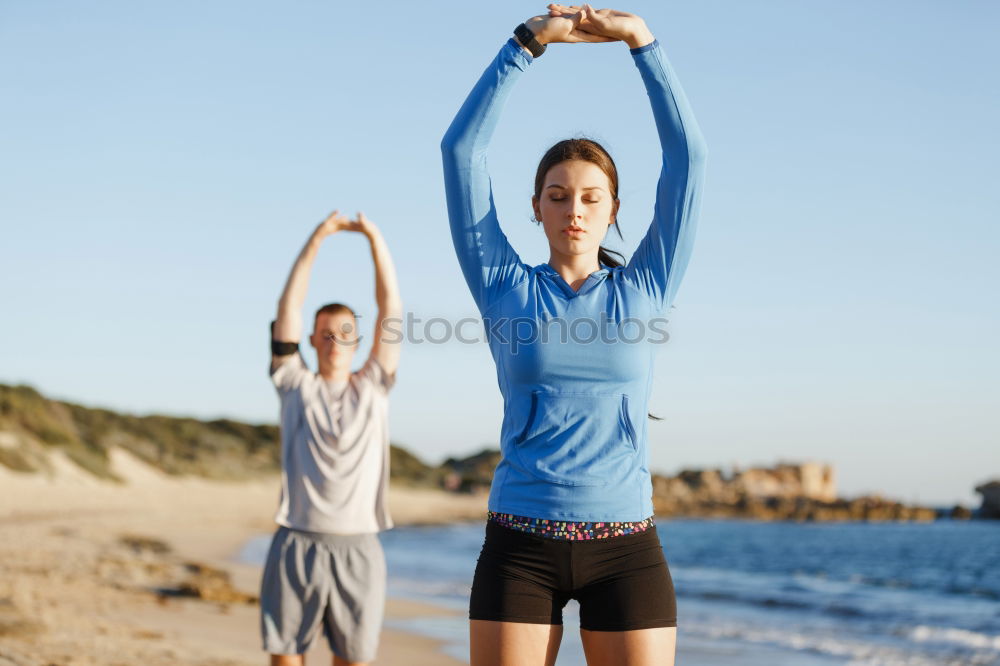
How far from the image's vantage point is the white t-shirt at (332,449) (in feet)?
13.4

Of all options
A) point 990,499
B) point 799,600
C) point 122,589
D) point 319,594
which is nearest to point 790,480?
point 990,499

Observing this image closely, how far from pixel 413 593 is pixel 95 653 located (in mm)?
8348

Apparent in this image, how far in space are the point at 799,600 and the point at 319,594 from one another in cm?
1646

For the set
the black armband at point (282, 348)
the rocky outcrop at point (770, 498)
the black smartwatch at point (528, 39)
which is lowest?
the rocky outcrop at point (770, 498)

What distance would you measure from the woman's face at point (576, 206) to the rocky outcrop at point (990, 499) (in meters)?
92.4

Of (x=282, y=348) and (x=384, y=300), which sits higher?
(x=384, y=300)

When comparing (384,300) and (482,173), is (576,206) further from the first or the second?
(384,300)

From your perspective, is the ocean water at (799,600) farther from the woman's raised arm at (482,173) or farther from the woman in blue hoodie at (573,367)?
the woman's raised arm at (482,173)

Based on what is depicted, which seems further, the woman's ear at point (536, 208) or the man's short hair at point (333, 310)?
the man's short hair at point (333, 310)

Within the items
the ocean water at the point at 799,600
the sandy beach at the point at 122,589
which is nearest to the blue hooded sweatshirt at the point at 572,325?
the sandy beach at the point at 122,589

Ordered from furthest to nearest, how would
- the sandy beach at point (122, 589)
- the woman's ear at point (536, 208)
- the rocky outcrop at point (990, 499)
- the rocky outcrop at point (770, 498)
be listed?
1. the rocky outcrop at point (990, 499)
2. the rocky outcrop at point (770, 498)
3. the sandy beach at point (122, 589)
4. the woman's ear at point (536, 208)

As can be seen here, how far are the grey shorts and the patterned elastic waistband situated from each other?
1.77 metres

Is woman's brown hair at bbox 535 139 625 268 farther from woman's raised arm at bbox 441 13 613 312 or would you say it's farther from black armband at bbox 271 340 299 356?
black armband at bbox 271 340 299 356

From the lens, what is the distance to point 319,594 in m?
4.01
